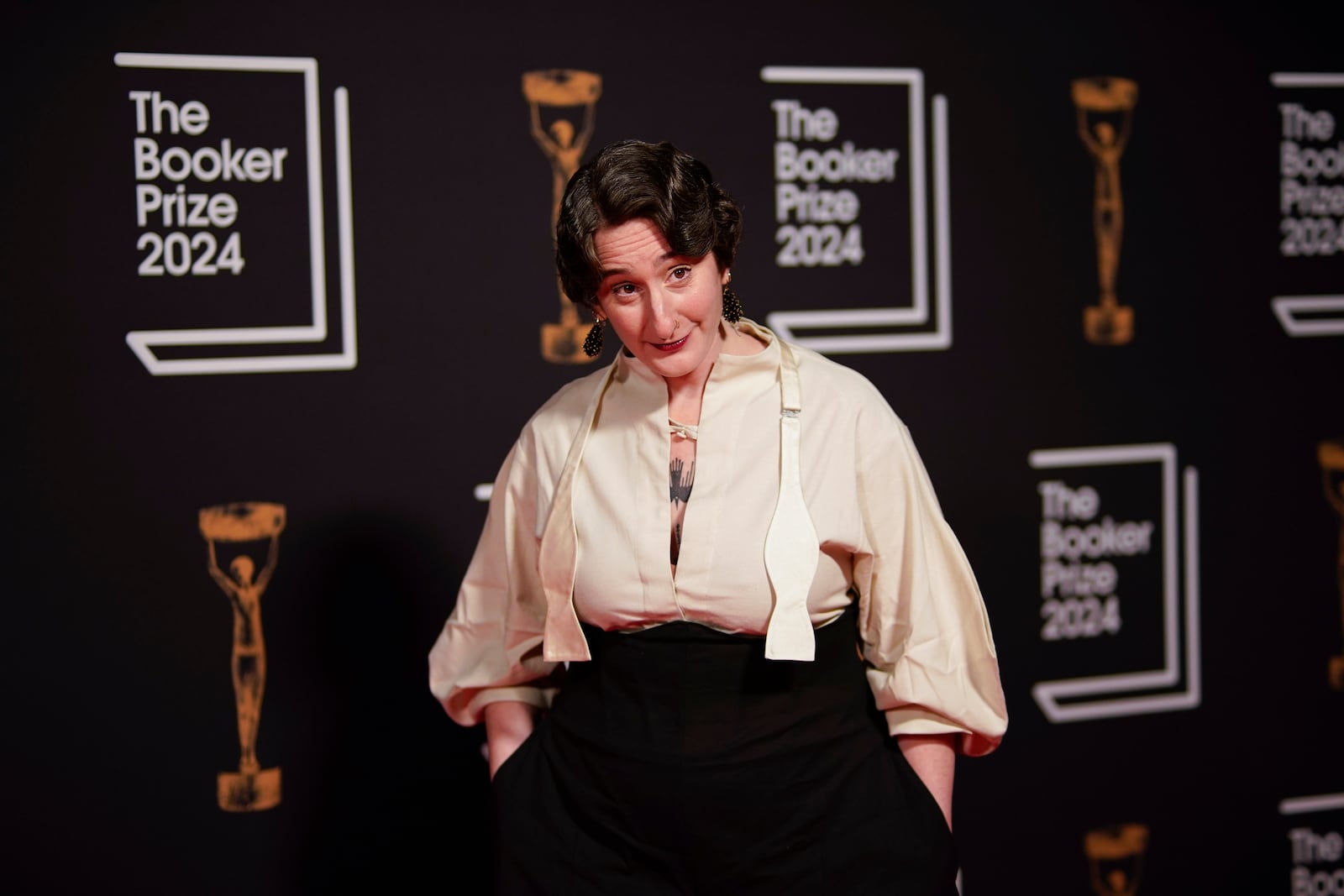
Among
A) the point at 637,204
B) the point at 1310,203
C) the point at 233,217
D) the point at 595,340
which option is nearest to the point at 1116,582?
the point at 1310,203

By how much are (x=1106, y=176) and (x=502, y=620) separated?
153 centimetres

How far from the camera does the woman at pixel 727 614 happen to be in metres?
1.51

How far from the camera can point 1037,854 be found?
2693 millimetres

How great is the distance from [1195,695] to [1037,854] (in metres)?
0.44

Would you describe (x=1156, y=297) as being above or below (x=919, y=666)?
above

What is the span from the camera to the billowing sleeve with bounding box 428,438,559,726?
1.73 meters

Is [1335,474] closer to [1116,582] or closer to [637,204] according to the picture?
[1116,582]

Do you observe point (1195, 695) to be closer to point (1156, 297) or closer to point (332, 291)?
point (1156, 297)

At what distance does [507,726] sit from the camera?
1760 mm

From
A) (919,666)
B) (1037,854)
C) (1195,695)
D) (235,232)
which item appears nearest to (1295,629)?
(1195,695)

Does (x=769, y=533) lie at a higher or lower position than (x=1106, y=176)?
lower

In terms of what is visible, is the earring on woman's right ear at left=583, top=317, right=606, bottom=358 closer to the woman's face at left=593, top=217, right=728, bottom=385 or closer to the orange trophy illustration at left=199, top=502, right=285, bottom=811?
the woman's face at left=593, top=217, right=728, bottom=385

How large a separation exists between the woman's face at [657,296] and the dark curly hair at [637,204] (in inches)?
0.4

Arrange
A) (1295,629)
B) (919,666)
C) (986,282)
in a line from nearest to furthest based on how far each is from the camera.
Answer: (919,666) → (986,282) → (1295,629)
